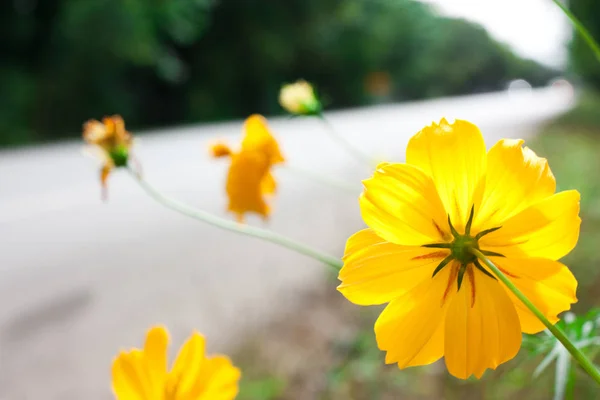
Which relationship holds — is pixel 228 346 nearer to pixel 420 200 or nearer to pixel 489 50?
pixel 420 200

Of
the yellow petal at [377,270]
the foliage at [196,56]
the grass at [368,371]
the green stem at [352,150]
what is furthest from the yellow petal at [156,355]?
the foliage at [196,56]

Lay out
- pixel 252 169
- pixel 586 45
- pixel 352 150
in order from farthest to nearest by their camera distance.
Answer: pixel 586 45 < pixel 352 150 < pixel 252 169

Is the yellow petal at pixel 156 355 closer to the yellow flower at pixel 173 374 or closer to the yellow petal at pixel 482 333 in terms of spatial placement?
the yellow flower at pixel 173 374

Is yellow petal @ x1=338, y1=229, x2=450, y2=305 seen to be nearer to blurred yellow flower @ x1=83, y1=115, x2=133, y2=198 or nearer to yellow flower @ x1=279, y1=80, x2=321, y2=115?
blurred yellow flower @ x1=83, y1=115, x2=133, y2=198

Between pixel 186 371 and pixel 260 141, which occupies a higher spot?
pixel 260 141

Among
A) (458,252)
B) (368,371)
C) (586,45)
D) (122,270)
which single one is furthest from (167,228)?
(586,45)

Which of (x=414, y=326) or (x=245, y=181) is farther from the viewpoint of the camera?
(x=245, y=181)

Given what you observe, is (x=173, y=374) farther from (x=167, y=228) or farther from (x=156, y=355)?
(x=167, y=228)

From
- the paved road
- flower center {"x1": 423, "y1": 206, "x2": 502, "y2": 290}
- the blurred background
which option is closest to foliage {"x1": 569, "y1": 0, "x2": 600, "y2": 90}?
the blurred background
